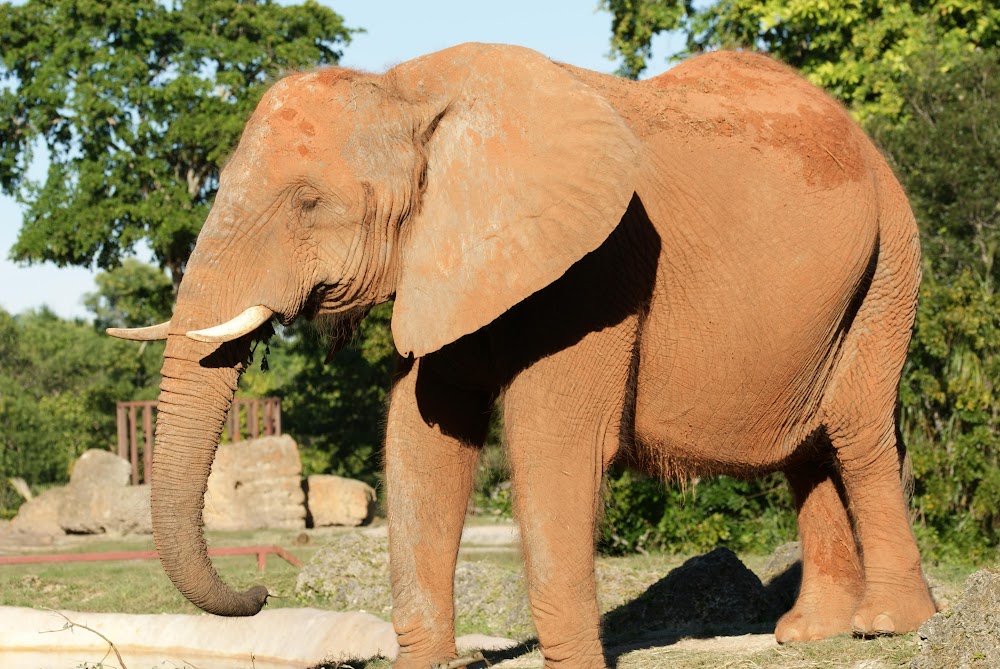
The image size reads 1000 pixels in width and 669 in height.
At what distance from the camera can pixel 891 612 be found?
21.6ft

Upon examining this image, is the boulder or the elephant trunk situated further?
the boulder

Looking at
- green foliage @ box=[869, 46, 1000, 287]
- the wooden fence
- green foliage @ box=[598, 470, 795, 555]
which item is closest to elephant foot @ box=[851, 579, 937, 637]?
green foliage @ box=[598, 470, 795, 555]

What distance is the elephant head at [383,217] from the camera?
5.18 metres

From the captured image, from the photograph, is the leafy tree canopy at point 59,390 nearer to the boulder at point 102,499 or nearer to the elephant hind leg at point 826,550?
the boulder at point 102,499

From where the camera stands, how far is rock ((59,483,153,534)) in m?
21.8

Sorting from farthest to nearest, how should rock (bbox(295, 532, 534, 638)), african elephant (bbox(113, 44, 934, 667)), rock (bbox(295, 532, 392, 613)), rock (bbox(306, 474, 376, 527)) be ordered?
rock (bbox(306, 474, 376, 527)) → rock (bbox(295, 532, 392, 613)) → rock (bbox(295, 532, 534, 638)) → african elephant (bbox(113, 44, 934, 667))

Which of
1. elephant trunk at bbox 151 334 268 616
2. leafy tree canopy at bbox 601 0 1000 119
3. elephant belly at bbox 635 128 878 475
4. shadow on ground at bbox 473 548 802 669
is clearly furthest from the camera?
leafy tree canopy at bbox 601 0 1000 119

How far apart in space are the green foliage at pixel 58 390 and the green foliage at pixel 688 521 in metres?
20.0

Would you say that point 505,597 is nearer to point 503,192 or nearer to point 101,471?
point 503,192

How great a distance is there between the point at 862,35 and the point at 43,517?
16.1m

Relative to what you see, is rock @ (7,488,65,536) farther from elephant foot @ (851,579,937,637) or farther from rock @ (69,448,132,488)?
elephant foot @ (851,579,937,637)

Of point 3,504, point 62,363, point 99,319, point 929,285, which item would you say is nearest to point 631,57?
point 929,285

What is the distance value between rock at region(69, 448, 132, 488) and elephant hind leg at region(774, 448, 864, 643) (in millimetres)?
16900

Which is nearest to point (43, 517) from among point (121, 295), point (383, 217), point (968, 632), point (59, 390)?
point (59, 390)
